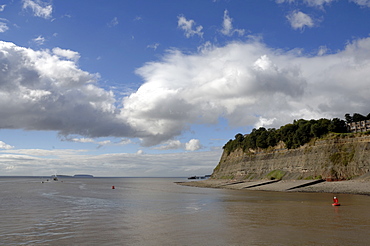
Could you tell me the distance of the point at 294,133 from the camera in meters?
99.3

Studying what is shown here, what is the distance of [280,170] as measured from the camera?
9681 cm

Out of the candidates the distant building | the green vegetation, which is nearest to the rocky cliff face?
the green vegetation

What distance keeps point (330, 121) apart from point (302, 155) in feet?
40.0

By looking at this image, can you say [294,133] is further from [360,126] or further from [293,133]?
[360,126]

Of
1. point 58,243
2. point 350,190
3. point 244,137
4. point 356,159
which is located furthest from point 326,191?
point 244,137

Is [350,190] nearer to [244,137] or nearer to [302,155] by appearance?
[302,155]

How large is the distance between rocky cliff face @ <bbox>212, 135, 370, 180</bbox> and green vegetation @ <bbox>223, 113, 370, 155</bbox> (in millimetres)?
2247

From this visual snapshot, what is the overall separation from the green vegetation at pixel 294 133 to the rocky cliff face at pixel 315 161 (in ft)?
7.37

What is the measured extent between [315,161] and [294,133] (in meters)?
16.8

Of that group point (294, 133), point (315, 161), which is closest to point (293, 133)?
point (294, 133)

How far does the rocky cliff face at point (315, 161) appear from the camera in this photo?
240ft

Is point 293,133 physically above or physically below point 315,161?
above

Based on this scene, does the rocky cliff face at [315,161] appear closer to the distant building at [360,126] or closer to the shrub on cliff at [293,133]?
the shrub on cliff at [293,133]

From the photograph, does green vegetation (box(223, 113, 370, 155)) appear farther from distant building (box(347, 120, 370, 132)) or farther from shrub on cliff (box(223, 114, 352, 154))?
distant building (box(347, 120, 370, 132))
